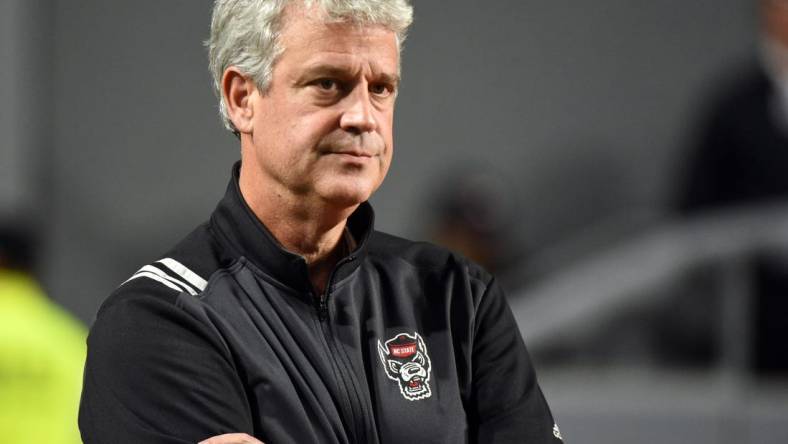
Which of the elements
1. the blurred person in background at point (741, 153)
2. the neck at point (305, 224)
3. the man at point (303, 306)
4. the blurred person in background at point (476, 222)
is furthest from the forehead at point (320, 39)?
the blurred person in background at point (476, 222)

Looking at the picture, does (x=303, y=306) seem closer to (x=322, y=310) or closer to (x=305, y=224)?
(x=322, y=310)

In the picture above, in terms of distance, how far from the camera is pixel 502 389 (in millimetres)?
2215

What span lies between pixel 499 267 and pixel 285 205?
4372mm

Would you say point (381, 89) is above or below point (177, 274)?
above

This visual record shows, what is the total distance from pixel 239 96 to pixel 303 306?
34 centimetres

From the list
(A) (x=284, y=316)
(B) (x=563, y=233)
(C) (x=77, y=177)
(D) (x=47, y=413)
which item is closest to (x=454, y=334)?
(A) (x=284, y=316)

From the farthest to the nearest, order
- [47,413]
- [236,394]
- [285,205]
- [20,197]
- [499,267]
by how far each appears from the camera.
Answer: [20,197] < [499,267] < [47,413] < [285,205] < [236,394]

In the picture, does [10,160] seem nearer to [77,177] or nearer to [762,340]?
[77,177]

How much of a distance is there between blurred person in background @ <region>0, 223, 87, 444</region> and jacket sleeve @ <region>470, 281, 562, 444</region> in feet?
8.95

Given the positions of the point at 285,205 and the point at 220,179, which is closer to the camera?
the point at 285,205

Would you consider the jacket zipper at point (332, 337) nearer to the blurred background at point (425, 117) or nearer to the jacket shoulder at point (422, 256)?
the jacket shoulder at point (422, 256)

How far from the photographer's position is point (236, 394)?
2.02 meters

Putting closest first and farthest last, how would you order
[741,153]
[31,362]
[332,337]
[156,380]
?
[156,380], [332,337], [31,362], [741,153]

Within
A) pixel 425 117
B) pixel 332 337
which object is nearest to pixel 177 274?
pixel 332 337
